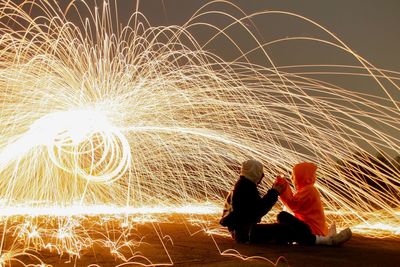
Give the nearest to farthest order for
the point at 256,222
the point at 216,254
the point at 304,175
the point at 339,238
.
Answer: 1. the point at 216,254
2. the point at 339,238
3. the point at 256,222
4. the point at 304,175

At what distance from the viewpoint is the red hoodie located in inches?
335

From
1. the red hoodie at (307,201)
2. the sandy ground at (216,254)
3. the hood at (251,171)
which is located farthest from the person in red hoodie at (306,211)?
the hood at (251,171)

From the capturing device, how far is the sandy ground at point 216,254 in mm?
6367

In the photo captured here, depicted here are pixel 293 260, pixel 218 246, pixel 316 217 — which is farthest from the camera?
pixel 316 217

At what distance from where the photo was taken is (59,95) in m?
10.4

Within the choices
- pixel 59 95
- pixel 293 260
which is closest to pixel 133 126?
pixel 59 95

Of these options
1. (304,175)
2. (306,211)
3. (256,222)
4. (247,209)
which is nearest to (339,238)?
(306,211)

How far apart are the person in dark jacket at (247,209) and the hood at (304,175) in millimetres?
525

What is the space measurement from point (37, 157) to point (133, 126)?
2.28m

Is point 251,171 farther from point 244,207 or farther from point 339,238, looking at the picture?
point 339,238

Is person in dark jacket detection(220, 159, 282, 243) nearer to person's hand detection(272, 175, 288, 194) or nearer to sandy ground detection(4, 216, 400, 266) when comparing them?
person's hand detection(272, 175, 288, 194)

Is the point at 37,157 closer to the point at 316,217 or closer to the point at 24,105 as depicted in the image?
the point at 24,105

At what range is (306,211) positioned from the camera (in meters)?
8.54

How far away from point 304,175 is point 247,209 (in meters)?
1.10
